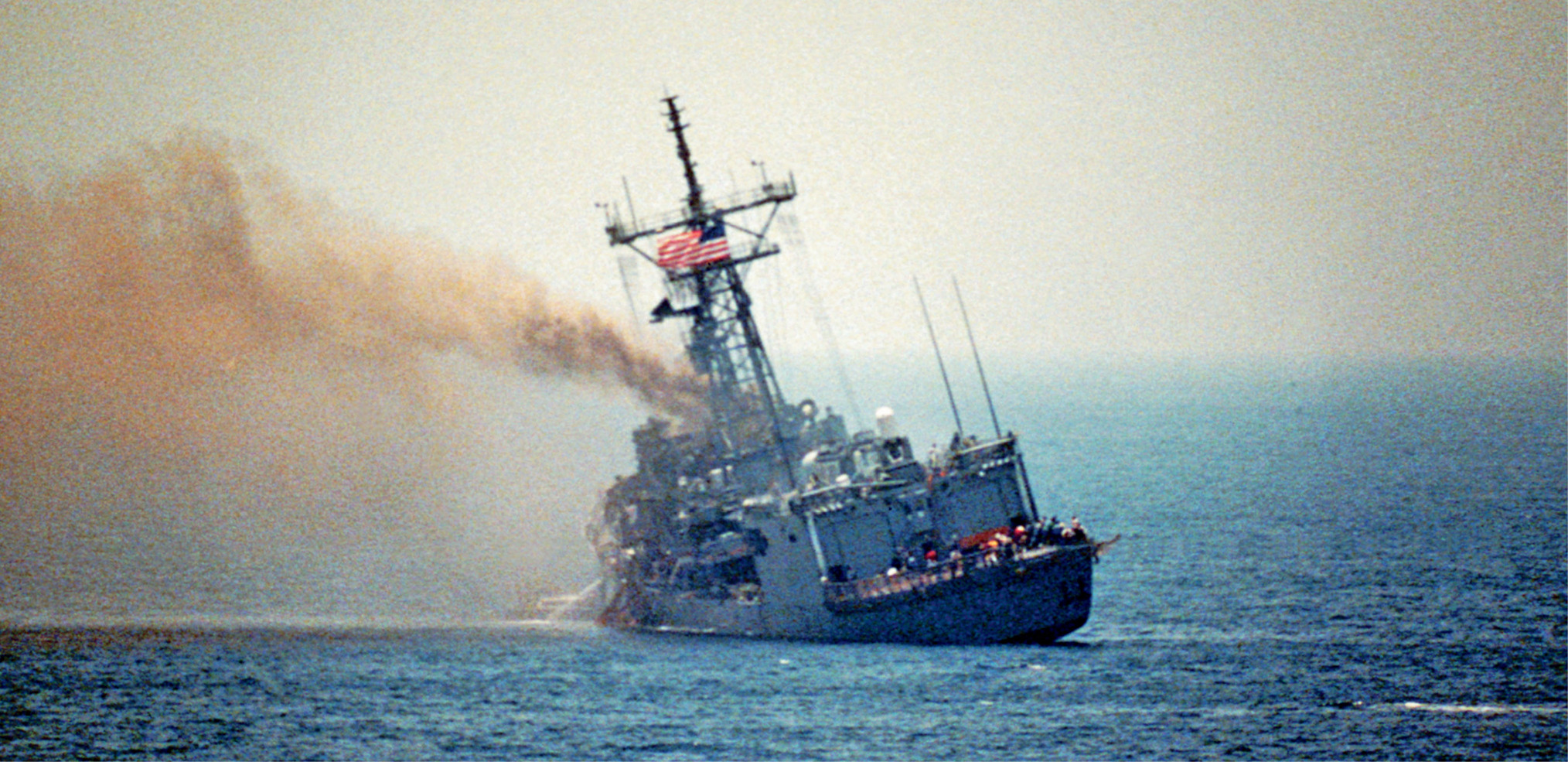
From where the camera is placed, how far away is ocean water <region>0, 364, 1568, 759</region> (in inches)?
1636

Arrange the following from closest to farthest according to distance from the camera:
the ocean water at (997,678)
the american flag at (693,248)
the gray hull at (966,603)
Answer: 1. the ocean water at (997,678)
2. the gray hull at (966,603)
3. the american flag at (693,248)

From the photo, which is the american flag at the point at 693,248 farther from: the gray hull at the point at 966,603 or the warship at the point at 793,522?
the gray hull at the point at 966,603

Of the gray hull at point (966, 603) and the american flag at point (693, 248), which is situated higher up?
the american flag at point (693, 248)

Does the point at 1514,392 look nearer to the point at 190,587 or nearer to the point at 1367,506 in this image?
the point at 1367,506

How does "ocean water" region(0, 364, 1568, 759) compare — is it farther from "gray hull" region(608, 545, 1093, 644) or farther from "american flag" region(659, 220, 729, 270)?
"american flag" region(659, 220, 729, 270)

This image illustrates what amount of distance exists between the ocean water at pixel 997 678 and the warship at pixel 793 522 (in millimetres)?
1369

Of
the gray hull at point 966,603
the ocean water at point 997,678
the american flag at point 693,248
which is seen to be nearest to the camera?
the ocean water at point 997,678

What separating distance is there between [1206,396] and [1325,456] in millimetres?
66229

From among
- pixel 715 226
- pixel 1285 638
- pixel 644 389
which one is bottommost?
pixel 1285 638

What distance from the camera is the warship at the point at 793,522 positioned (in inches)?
1956

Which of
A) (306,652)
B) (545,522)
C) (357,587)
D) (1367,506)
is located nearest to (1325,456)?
(1367,506)

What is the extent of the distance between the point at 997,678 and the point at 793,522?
8889mm

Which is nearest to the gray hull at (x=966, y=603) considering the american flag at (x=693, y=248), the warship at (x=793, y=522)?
the warship at (x=793, y=522)

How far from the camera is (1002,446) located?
53312 mm
